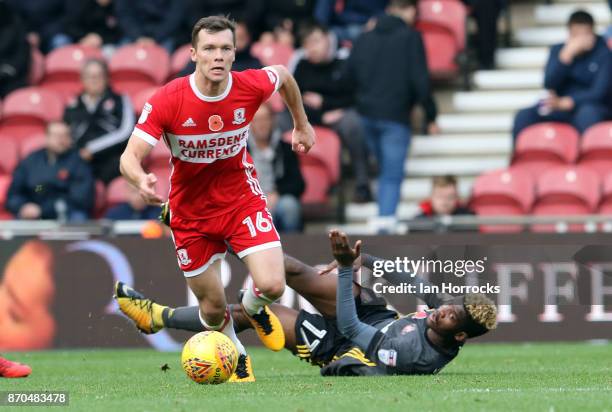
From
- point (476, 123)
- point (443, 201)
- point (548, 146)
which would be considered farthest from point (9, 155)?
point (548, 146)

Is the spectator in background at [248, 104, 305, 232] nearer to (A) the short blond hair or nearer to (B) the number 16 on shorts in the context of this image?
(B) the number 16 on shorts

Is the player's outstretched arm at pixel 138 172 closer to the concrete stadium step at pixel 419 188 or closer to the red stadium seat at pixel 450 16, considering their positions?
the concrete stadium step at pixel 419 188

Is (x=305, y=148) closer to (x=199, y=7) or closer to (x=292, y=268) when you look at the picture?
(x=292, y=268)

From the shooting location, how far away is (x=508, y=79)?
1733 centimetres

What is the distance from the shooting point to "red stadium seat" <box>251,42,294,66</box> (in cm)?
1670

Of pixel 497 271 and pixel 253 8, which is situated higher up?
pixel 253 8

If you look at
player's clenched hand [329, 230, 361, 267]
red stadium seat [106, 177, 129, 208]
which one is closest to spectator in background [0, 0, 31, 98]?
red stadium seat [106, 177, 129, 208]

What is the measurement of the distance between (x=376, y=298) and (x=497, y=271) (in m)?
3.27

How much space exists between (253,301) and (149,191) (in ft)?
6.60

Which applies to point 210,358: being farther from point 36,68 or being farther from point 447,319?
point 36,68

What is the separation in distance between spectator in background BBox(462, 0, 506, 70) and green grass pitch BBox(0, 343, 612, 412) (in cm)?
538

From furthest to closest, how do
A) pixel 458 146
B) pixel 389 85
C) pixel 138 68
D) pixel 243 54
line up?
pixel 138 68, pixel 458 146, pixel 243 54, pixel 389 85

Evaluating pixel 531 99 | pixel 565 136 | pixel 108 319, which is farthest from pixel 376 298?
pixel 531 99

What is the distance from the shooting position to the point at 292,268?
32.7 feet
